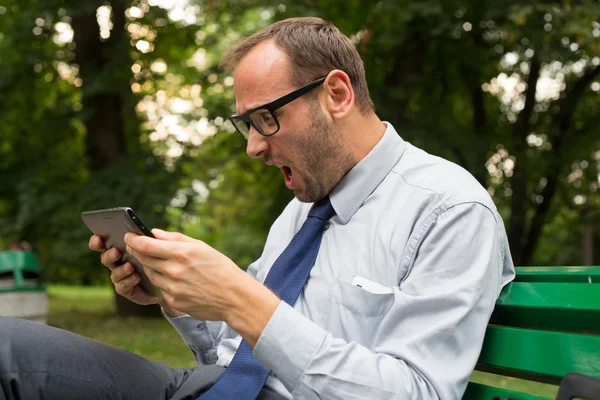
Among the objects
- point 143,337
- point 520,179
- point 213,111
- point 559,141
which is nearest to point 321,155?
point 143,337

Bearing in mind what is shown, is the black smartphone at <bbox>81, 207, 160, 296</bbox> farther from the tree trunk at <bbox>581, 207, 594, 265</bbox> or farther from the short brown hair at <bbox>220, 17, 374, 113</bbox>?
the tree trunk at <bbox>581, 207, 594, 265</bbox>

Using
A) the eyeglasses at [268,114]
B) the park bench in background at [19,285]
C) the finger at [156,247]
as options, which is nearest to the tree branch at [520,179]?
the park bench in background at [19,285]

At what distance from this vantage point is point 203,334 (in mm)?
2521

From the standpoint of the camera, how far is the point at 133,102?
41.6 ft

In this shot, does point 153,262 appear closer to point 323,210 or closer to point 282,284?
point 282,284

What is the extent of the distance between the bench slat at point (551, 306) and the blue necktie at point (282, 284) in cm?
54

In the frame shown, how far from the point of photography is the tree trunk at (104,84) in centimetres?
1180

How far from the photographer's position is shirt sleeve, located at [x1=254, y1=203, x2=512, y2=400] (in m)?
1.68

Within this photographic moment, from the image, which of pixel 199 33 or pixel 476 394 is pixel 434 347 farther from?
pixel 199 33

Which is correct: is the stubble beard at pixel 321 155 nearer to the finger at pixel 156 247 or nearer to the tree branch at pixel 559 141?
the finger at pixel 156 247

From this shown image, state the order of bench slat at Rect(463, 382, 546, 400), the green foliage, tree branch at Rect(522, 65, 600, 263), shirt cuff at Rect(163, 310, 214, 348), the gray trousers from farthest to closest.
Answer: tree branch at Rect(522, 65, 600, 263)
the green foliage
shirt cuff at Rect(163, 310, 214, 348)
the gray trousers
bench slat at Rect(463, 382, 546, 400)

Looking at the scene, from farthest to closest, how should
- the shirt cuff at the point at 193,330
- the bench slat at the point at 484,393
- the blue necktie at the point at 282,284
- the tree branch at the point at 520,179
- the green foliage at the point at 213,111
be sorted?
the tree branch at the point at 520,179 → the green foliage at the point at 213,111 → the shirt cuff at the point at 193,330 → the blue necktie at the point at 282,284 → the bench slat at the point at 484,393

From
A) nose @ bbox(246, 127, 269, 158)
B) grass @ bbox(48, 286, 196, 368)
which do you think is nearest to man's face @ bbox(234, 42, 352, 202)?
nose @ bbox(246, 127, 269, 158)

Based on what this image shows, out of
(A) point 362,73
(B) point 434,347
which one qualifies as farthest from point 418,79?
(B) point 434,347
